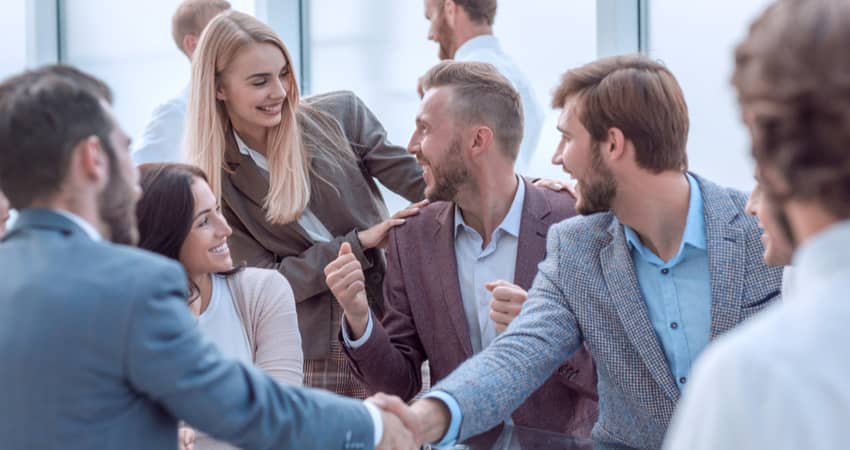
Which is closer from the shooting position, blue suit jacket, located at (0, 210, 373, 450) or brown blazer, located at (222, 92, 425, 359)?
blue suit jacket, located at (0, 210, 373, 450)

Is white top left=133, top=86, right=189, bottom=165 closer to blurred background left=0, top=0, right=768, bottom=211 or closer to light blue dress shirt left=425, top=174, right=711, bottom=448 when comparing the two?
blurred background left=0, top=0, right=768, bottom=211

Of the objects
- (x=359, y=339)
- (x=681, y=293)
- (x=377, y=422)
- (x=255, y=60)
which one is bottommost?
(x=359, y=339)

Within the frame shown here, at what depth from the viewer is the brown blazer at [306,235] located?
9.95ft

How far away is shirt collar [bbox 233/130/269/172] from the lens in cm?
310

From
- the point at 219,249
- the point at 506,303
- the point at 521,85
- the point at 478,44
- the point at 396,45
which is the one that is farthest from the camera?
the point at 396,45

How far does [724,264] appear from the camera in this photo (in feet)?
7.41

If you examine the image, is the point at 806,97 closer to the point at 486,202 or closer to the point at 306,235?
the point at 486,202

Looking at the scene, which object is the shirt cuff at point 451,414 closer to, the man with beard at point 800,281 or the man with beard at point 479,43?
the man with beard at point 800,281

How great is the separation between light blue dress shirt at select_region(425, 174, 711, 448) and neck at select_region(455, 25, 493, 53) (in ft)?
5.38

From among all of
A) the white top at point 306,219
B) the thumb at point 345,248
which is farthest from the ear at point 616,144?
the white top at point 306,219

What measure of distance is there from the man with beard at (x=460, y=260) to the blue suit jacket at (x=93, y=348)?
112cm

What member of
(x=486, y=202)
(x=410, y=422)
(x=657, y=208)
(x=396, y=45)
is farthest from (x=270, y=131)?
(x=396, y=45)

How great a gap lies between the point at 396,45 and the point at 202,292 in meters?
2.62

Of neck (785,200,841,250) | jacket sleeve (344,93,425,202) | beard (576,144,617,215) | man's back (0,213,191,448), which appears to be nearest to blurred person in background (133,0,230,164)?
jacket sleeve (344,93,425,202)
